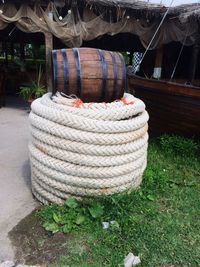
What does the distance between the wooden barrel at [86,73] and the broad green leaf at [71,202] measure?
102 cm

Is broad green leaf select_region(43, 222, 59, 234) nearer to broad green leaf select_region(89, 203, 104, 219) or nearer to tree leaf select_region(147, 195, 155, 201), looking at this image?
broad green leaf select_region(89, 203, 104, 219)

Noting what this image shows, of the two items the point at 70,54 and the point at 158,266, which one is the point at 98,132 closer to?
the point at 70,54

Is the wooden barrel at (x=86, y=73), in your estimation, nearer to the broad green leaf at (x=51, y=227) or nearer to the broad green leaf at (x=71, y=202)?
the broad green leaf at (x=71, y=202)

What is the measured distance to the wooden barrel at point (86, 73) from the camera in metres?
2.88

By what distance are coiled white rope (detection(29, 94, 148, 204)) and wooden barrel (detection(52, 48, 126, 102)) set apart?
0.66 ft

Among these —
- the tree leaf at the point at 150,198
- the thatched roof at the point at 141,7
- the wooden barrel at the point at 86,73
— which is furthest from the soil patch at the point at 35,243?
the thatched roof at the point at 141,7

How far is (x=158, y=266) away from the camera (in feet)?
6.98

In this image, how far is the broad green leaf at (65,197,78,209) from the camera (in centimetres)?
264

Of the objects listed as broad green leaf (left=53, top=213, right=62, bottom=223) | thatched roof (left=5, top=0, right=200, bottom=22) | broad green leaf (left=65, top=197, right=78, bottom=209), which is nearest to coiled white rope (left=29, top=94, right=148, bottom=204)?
broad green leaf (left=65, top=197, right=78, bottom=209)

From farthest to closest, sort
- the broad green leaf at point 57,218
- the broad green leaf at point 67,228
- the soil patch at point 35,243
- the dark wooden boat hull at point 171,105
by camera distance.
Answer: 1. the dark wooden boat hull at point 171,105
2. the broad green leaf at point 57,218
3. the broad green leaf at point 67,228
4. the soil patch at point 35,243

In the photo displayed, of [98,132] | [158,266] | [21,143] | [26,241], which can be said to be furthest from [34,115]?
[21,143]

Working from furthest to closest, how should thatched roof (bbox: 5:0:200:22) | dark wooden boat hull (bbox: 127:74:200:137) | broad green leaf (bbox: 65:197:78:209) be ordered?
thatched roof (bbox: 5:0:200:22)
dark wooden boat hull (bbox: 127:74:200:137)
broad green leaf (bbox: 65:197:78:209)

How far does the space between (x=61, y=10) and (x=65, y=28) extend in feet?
1.56

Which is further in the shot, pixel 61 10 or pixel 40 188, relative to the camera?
pixel 61 10
